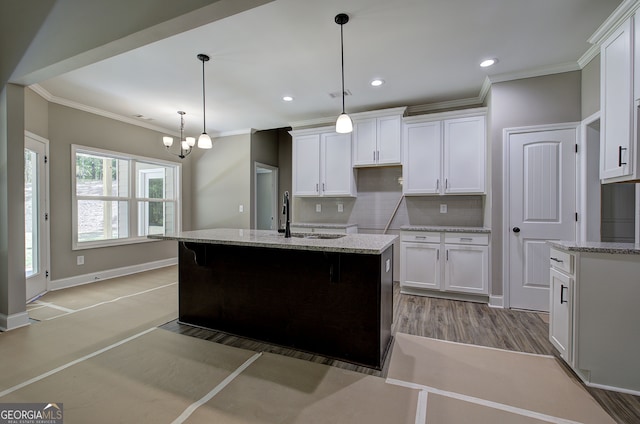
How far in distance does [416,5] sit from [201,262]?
2874 millimetres

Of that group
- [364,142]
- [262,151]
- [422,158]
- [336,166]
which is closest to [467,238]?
[422,158]

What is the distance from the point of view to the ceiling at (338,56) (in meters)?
2.25

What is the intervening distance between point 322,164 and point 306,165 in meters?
0.30

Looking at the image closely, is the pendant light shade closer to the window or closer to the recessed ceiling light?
the recessed ceiling light

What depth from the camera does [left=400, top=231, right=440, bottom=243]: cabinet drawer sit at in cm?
365

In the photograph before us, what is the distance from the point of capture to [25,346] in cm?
234

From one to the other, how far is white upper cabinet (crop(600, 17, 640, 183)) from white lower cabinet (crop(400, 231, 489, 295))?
4.91ft

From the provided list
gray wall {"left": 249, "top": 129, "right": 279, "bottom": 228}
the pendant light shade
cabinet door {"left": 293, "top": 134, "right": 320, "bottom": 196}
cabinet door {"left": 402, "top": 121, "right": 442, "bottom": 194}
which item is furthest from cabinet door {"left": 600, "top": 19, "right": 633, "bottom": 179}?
gray wall {"left": 249, "top": 129, "right": 279, "bottom": 228}

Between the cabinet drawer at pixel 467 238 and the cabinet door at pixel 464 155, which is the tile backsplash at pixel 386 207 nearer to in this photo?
the cabinet door at pixel 464 155

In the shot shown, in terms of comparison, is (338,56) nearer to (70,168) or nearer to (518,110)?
(518,110)

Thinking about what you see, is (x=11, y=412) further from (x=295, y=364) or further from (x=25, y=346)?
(x=295, y=364)

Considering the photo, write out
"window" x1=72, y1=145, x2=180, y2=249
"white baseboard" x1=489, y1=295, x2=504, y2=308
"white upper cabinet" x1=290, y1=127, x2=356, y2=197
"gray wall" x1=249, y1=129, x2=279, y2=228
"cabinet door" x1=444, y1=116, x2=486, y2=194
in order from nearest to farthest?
"white baseboard" x1=489, y1=295, x2=504, y2=308 < "cabinet door" x1=444, y1=116, x2=486, y2=194 < "window" x1=72, y1=145, x2=180, y2=249 < "white upper cabinet" x1=290, y1=127, x2=356, y2=197 < "gray wall" x1=249, y1=129, x2=279, y2=228

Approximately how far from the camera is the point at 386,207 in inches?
176

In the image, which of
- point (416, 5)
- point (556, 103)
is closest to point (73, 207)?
point (416, 5)
